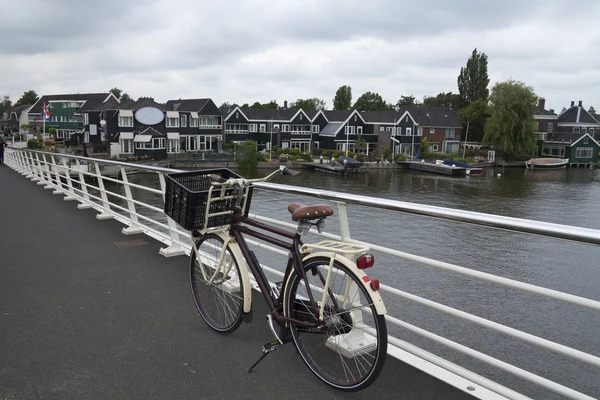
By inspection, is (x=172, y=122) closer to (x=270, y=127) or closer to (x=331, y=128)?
(x=270, y=127)

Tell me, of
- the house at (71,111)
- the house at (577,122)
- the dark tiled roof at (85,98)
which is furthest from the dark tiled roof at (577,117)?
the dark tiled roof at (85,98)

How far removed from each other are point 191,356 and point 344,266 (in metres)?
1.25

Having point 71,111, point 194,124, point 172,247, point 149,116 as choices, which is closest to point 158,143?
point 149,116

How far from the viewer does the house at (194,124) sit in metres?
54.2

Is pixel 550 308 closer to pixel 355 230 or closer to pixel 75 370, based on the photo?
pixel 355 230

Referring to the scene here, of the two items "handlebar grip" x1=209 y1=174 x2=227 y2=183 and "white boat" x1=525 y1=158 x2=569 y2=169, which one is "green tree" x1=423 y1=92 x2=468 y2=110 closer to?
"white boat" x1=525 y1=158 x2=569 y2=169

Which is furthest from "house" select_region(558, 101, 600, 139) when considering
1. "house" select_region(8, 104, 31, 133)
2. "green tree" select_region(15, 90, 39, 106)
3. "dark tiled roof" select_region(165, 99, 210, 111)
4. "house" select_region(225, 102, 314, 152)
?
"green tree" select_region(15, 90, 39, 106)

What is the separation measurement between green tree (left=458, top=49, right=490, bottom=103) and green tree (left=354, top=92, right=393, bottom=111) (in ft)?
56.3

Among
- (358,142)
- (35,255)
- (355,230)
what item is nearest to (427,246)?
(355,230)

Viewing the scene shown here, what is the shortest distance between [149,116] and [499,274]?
44528 mm

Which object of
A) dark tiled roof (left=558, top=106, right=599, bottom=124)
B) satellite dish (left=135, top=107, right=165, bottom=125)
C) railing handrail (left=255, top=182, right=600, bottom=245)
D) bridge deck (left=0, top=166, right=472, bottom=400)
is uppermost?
dark tiled roof (left=558, top=106, right=599, bottom=124)

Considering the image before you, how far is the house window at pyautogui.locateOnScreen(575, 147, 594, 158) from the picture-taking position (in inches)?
2736

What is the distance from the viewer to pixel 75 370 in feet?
9.00

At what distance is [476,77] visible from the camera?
8306 centimetres
